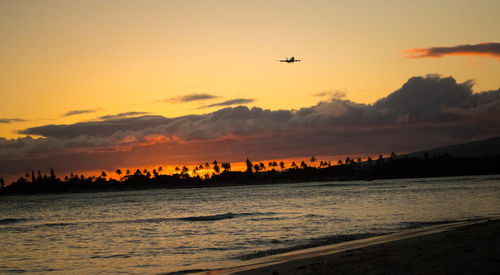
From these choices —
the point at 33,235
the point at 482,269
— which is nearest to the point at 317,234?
the point at 482,269

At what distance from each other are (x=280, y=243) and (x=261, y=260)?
8.17 m

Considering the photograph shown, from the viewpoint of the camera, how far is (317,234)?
37.4 meters

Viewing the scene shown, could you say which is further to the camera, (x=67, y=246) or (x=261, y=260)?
(x=67, y=246)

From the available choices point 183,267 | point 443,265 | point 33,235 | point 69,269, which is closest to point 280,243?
point 183,267

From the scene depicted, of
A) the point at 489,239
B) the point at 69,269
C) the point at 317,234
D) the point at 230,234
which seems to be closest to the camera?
the point at 489,239

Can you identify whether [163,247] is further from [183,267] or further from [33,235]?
[33,235]

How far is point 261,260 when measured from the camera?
2498cm

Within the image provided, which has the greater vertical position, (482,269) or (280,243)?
(482,269)

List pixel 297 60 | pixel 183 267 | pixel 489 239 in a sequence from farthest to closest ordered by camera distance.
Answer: pixel 297 60
pixel 183 267
pixel 489 239

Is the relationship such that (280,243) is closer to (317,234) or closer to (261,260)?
(317,234)

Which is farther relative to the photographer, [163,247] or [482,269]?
[163,247]

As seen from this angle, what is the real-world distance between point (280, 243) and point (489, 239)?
15.6m

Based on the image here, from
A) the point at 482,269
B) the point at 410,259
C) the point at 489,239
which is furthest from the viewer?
the point at 489,239

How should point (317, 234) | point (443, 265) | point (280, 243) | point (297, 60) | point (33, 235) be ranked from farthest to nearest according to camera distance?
point (33, 235) → point (297, 60) → point (317, 234) → point (280, 243) → point (443, 265)
